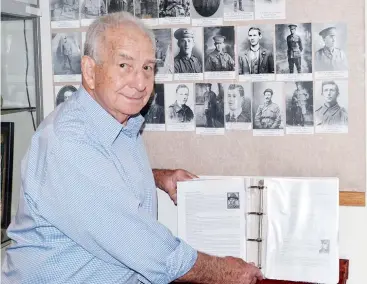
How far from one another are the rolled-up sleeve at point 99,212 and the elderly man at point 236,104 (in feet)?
2.16

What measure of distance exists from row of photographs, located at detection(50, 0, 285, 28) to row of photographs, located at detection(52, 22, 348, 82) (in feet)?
0.11

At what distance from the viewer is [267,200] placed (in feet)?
6.22

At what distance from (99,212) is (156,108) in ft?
2.48

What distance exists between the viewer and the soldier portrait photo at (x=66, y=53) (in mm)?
2102

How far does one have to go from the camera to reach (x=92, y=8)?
6.80 ft

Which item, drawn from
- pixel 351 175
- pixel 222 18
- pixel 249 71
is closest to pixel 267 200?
pixel 351 175

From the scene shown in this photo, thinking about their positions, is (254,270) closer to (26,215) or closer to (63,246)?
(63,246)

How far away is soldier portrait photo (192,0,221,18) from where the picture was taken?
1961mm

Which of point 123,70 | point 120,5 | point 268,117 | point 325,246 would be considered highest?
point 120,5

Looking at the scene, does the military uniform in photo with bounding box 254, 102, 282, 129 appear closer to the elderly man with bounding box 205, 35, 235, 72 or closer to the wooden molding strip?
the elderly man with bounding box 205, 35, 235, 72

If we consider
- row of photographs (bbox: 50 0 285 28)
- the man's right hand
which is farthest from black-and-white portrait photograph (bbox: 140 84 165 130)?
the man's right hand

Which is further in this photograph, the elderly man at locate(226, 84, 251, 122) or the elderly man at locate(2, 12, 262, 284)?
the elderly man at locate(226, 84, 251, 122)

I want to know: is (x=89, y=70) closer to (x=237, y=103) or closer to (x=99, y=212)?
(x=99, y=212)

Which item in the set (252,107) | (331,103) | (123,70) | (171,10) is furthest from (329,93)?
(123,70)
